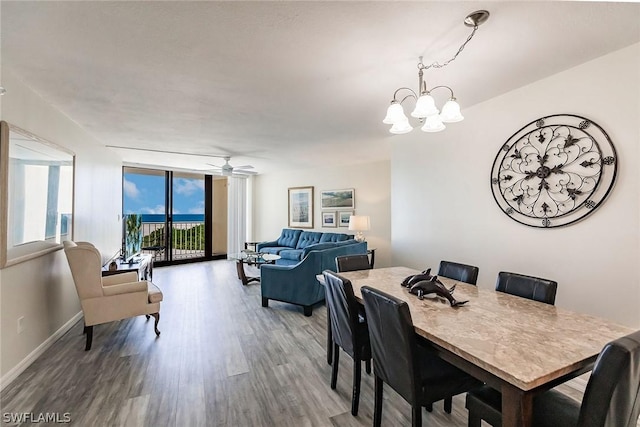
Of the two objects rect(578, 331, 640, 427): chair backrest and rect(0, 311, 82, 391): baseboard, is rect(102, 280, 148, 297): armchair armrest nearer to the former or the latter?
rect(0, 311, 82, 391): baseboard

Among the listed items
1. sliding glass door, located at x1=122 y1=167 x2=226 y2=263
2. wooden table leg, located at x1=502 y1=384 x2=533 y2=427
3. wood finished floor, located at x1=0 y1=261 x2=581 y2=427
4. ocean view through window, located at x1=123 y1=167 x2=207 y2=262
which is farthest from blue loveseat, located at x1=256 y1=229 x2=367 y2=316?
ocean view through window, located at x1=123 y1=167 x2=207 y2=262

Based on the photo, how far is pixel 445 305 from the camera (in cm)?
173

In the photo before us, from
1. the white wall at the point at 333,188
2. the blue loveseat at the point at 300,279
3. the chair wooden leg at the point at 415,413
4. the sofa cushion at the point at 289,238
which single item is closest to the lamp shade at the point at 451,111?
the chair wooden leg at the point at 415,413

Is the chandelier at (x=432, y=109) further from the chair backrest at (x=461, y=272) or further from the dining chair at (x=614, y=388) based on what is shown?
the dining chair at (x=614, y=388)

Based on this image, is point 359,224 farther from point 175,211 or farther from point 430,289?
point 175,211

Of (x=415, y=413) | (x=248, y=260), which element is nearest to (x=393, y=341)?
(x=415, y=413)

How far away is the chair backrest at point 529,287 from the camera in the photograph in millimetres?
1772

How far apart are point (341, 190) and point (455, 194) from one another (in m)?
3.56

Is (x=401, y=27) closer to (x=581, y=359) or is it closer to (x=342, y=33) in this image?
(x=342, y=33)

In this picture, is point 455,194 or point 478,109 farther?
point 455,194

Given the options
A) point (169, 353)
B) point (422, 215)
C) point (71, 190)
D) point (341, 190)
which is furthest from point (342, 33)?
point (341, 190)

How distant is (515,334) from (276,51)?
2188 mm

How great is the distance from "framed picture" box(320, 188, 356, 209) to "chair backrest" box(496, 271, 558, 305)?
4.45 m

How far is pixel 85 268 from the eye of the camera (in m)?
2.71
